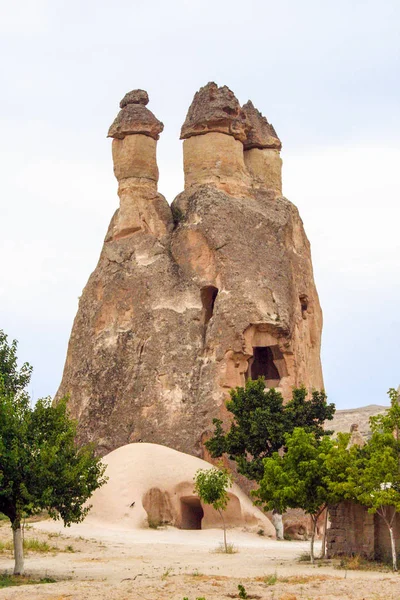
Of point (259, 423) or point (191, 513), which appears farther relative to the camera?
point (191, 513)

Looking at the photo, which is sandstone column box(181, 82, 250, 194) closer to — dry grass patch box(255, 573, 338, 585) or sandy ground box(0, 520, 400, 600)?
sandy ground box(0, 520, 400, 600)

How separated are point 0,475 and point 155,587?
3941mm

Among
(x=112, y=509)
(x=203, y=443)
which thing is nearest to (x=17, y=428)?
(x=112, y=509)

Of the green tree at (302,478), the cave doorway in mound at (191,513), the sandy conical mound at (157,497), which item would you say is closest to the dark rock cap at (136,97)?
the sandy conical mound at (157,497)

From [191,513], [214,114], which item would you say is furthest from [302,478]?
[214,114]

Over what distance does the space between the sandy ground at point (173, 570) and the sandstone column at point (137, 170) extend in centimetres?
1635

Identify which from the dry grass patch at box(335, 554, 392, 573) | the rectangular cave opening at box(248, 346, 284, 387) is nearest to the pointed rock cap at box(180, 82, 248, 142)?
the rectangular cave opening at box(248, 346, 284, 387)

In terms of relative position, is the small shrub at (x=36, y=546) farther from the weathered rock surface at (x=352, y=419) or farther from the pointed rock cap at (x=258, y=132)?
the weathered rock surface at (x=352, y=419)

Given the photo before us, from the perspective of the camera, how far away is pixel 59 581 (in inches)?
869

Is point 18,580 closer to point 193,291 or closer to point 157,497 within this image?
point 157,497

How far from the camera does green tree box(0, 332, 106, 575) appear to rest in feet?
73.3

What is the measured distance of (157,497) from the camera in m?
36.2

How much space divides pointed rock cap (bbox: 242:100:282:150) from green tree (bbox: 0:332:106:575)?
27.2 meters

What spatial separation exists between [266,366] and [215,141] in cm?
1026
